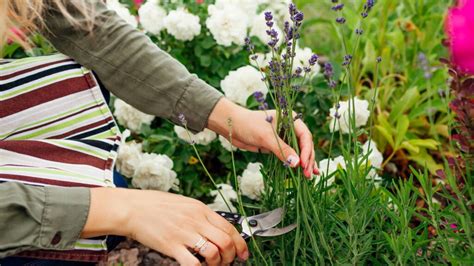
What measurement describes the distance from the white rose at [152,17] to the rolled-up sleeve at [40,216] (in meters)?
0.95

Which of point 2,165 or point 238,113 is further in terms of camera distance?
point 238,113

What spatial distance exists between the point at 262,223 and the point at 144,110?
1.95 ft

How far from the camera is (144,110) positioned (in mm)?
1948

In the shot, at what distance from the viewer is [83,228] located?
4.67 feet

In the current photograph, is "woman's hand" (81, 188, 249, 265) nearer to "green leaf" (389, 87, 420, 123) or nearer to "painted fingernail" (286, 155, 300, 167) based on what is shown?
"painted fingernail" (286, 155, 300, 167)

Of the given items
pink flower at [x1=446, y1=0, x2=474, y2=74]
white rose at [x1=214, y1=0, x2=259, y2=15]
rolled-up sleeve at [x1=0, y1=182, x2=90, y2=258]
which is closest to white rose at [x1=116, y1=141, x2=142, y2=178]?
white rose at [x1=214, y1=0, x2=259, y2=15]

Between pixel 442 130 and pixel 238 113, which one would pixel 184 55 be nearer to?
pixel 238 113

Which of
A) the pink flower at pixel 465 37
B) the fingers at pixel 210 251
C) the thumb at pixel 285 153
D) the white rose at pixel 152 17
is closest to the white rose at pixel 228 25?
the white rose at pixel 152 17

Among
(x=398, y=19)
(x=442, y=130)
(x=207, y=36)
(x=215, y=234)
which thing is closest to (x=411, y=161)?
(x=442, y=130)

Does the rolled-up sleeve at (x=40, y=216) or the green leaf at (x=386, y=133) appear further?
the green leaf at (x=386, y=133)

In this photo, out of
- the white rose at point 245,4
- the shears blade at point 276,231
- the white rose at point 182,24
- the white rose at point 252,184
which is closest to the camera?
the shears blade at point 276,231

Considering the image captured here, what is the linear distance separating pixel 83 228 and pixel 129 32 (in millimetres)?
664

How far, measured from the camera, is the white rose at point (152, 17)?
2266mm

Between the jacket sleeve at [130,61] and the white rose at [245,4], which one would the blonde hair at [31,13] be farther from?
the white rose at [245,4]
